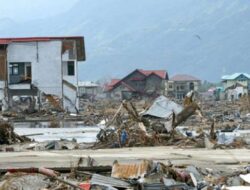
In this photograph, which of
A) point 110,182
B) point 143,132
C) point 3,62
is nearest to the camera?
point 110,182

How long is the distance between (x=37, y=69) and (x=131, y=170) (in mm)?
39613

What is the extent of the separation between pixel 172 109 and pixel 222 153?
8098mm

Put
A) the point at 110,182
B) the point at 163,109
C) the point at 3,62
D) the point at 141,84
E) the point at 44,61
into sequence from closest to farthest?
1. the point at 110,182
2. the point at 163,109
3. the point at 3,62
4. the point at 44,61
5. the point at 141,84

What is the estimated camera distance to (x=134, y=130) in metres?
21.3

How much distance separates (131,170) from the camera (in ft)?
39.0

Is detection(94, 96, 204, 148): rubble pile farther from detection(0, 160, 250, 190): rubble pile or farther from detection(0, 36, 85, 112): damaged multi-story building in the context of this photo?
detection(0, 36, 85, 112): damaged multi-story building

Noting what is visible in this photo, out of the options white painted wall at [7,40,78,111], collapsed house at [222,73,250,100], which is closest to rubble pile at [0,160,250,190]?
white painted wall at [7,40,78,111]

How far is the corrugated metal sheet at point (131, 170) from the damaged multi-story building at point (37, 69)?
38.0 meters

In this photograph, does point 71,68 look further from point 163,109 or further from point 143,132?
point 143,132

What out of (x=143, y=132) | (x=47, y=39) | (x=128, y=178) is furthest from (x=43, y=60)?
(x=128, y=178)

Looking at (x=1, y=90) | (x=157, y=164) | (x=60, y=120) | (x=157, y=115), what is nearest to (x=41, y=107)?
(x=1, y=90)

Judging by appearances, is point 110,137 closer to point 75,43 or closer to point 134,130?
point 134,130

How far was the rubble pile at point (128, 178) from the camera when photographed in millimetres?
10727

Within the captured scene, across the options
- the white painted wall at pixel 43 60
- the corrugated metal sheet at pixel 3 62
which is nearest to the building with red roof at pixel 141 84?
the white painted wall at pixel 43 60
